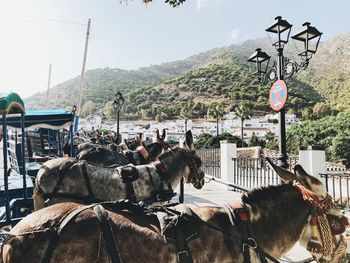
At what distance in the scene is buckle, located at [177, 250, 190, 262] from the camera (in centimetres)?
210

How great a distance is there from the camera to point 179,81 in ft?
544

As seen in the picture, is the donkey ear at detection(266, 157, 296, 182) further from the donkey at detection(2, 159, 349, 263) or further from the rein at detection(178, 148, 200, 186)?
the rein at detection(178, 148, 200, 186)

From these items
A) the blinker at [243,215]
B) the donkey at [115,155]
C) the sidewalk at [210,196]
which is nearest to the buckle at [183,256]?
the blinker at [243,215]

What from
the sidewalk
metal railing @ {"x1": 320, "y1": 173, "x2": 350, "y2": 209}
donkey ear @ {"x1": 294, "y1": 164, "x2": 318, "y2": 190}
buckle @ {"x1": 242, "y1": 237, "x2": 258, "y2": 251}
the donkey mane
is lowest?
the sidewalk

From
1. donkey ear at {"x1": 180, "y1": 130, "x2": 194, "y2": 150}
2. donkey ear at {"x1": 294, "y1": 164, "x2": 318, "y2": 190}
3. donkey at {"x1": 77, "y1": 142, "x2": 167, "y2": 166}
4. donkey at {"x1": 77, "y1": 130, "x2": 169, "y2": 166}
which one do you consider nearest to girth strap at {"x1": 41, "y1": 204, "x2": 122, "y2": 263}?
donkey ear at {"x1": 294, "y1": 164, "x2": 318, "y2": 190}

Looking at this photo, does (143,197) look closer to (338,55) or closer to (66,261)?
(66,261)

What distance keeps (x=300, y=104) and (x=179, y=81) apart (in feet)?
233

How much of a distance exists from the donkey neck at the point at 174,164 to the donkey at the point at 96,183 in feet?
0.78

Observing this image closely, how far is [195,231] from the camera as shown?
2.22 meters

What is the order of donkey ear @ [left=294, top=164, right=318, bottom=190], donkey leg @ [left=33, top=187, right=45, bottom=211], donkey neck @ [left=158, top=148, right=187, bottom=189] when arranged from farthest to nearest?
1. donkey neck @ [left=158, top=148, right=187, bottom=189]
2. donkey leg @ [left=33, top=187, right=45, bottom=211]
3. donkey ear @ [left=294, top=164, right=318, bottom=190]

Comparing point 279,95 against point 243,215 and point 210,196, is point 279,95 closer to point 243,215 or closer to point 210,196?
point 210,196

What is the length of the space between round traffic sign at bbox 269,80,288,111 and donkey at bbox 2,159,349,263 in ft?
15.8

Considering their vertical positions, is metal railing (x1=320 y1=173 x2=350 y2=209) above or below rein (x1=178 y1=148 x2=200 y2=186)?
below

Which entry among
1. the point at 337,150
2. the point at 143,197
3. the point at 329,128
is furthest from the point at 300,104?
the point at 143,197
